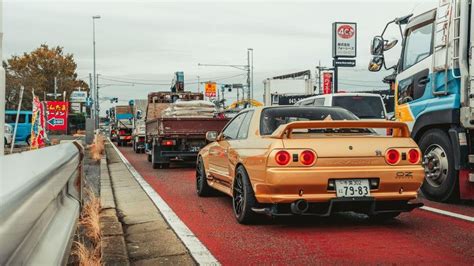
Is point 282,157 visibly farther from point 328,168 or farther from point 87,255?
point 87,255

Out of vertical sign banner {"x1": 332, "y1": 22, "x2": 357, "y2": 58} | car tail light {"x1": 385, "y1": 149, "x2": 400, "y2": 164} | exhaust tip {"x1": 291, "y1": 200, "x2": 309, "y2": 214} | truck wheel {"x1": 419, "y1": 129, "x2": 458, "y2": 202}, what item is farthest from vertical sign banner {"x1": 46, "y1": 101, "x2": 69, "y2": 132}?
vertical sign banner {"x1": 332, "y1": 22, "x2": 357, "y2": 58}

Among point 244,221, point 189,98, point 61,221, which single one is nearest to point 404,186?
point 244,221

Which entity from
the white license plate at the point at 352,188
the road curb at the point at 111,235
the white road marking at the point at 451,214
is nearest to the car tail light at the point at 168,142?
the road curb at the point at 111,235

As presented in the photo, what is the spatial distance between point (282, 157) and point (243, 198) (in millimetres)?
912

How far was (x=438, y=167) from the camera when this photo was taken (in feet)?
26.5

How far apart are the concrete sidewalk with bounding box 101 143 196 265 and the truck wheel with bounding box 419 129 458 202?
407 centimetres

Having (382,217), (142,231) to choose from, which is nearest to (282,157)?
(382,217)

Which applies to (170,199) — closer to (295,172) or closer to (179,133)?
(295,172)

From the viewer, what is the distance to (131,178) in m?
12.8

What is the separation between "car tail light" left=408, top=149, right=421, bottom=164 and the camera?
607 cm

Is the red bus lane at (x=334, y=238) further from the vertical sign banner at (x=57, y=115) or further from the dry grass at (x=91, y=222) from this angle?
the vertical sign banner at (x=57, y=115)

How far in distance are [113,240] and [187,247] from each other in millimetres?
828

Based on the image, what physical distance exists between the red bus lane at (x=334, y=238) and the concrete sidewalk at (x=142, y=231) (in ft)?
1.11

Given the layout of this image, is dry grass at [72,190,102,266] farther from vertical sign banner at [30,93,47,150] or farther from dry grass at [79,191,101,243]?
vertical sign banner at [30,93,47,150]
